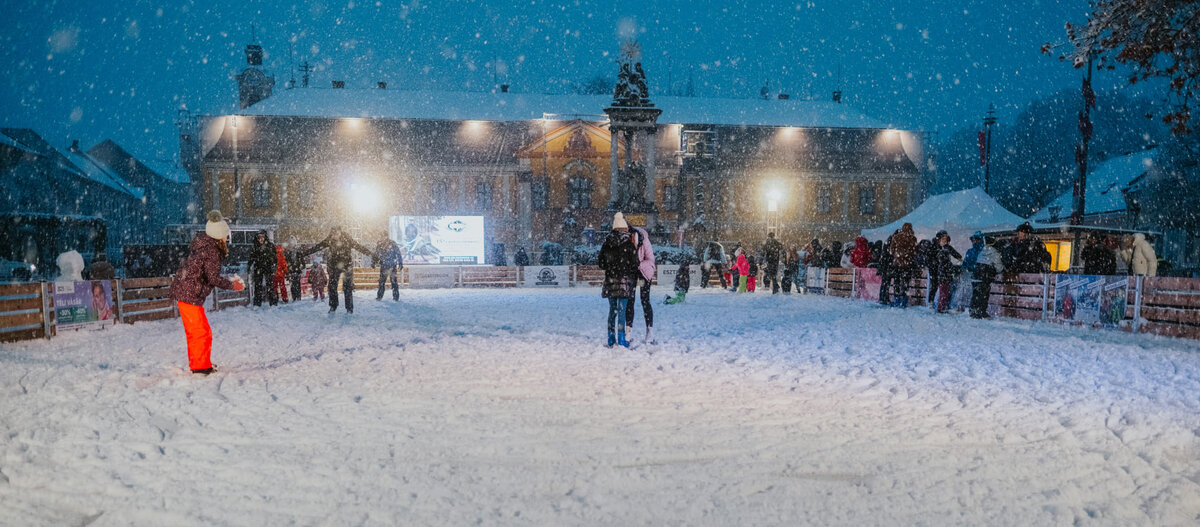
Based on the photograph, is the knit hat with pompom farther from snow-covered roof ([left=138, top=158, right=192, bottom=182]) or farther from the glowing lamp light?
snow-covered roof ([left=138, top=158, right=192, bottom=182])

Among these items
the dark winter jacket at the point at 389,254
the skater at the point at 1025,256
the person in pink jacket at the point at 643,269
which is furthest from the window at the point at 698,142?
the person in pink jacket at the point at 643,269

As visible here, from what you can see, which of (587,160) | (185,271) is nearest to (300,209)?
(587,160)

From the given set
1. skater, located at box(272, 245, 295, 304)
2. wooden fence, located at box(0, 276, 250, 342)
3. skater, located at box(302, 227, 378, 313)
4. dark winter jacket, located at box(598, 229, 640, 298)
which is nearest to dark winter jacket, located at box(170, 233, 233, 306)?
dark winter jacket, located at box(598, 229, 640, 298)

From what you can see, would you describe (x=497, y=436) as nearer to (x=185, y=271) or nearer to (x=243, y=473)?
(x=243, y=473)

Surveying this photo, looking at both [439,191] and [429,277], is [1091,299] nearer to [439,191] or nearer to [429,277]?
[429,277]

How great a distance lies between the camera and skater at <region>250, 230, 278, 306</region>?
1506cm

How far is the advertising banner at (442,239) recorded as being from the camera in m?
32.6

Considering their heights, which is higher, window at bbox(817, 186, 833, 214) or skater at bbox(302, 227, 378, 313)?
window at bbox(817, 186, 833, 214)

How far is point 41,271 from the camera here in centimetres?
3136

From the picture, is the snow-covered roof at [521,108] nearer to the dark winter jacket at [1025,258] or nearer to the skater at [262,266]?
the skater at [262,266]

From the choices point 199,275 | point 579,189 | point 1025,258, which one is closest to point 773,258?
point 1025,258

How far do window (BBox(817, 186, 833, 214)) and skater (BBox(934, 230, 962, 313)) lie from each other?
3337 centimetres

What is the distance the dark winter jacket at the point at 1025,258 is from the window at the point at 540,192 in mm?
31537

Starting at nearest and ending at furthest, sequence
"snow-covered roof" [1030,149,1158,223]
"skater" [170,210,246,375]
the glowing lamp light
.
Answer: "skater" [170,210,246,375]
"snow-covered roof" [1030,149,1158,223]
the glowing lamp light
